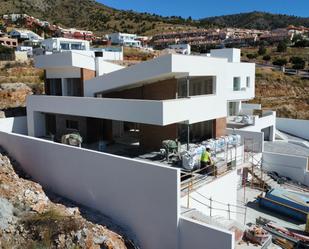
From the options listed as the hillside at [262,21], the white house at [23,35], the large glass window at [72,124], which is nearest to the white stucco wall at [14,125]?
the large glass window at [72,124]

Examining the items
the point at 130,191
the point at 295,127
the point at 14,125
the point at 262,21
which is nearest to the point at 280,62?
the point at 295,127

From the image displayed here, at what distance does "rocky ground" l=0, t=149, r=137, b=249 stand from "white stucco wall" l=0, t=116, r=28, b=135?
320 inches

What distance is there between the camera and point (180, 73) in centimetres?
1844

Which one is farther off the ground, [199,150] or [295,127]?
[199,150]

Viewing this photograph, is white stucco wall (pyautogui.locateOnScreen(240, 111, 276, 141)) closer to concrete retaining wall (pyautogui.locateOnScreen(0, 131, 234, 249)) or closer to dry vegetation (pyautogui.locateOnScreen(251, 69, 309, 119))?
concrete retaining wall (pyautogui.locateOnScreen(0, 131, 234, 249))

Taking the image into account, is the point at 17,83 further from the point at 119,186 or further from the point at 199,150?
the point at 199,150

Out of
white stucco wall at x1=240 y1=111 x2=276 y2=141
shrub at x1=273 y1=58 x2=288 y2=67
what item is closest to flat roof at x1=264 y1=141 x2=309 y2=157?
white stucco wall at x1=240 y1=111 x2=276 y2=141

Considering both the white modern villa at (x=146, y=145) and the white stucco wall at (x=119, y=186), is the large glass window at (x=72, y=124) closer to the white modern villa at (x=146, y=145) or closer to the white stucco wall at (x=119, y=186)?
the white modern villa at (x=146, y=145)

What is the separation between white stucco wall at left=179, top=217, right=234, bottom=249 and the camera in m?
11.6

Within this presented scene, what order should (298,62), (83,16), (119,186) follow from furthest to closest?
(83,16) → (298,62) → (119,186)

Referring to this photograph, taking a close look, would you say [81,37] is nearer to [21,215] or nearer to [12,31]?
[12,31]

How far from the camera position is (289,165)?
22750 mm

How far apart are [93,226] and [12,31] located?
9129cm

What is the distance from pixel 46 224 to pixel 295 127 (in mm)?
25853
